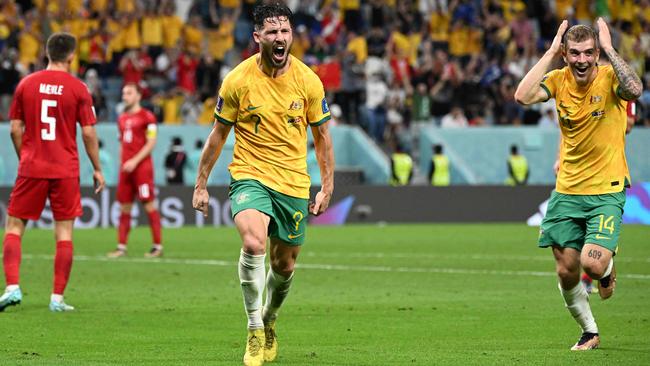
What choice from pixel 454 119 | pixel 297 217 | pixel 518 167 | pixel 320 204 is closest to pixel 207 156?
pixel 297 217

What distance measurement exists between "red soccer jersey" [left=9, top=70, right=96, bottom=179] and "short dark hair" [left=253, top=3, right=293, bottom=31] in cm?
339

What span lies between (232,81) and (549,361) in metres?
2.88

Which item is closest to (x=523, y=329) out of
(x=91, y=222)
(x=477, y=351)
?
(x=477, y=351)

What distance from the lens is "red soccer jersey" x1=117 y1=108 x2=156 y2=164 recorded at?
18688 millimetres

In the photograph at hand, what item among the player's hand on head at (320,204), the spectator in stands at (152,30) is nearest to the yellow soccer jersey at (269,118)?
the player's hand on head at (320,204)

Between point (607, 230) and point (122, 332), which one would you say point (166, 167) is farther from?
point (607, 230)

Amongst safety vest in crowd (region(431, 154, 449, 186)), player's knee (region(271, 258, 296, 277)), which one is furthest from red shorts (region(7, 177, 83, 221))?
safety vest in crowd (region(431, 154, 449, 186))

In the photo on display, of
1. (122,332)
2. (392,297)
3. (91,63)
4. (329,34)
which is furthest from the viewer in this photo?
(329,34)

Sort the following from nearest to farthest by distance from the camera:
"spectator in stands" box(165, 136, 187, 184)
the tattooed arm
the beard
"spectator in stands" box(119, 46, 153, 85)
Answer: the beard → the tattooed arm → "spectator in stands" box(119, 46, 153, 85) → "spectator in stands" box(165, 136, 187, 184)

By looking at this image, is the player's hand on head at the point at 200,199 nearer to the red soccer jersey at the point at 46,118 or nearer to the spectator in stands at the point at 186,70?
the red soccer jersey at the point at 46,118

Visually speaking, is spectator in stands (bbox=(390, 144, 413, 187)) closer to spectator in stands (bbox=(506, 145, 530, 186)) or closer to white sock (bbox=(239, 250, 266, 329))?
spectator in stands (bbox=(506, 145, 530, 186))

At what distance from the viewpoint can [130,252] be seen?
1978 cm

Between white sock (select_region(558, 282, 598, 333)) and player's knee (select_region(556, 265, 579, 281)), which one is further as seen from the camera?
white sock (select_region(558, 282, 598, 333))

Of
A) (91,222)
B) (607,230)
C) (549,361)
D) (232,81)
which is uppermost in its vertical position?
(232,81)
